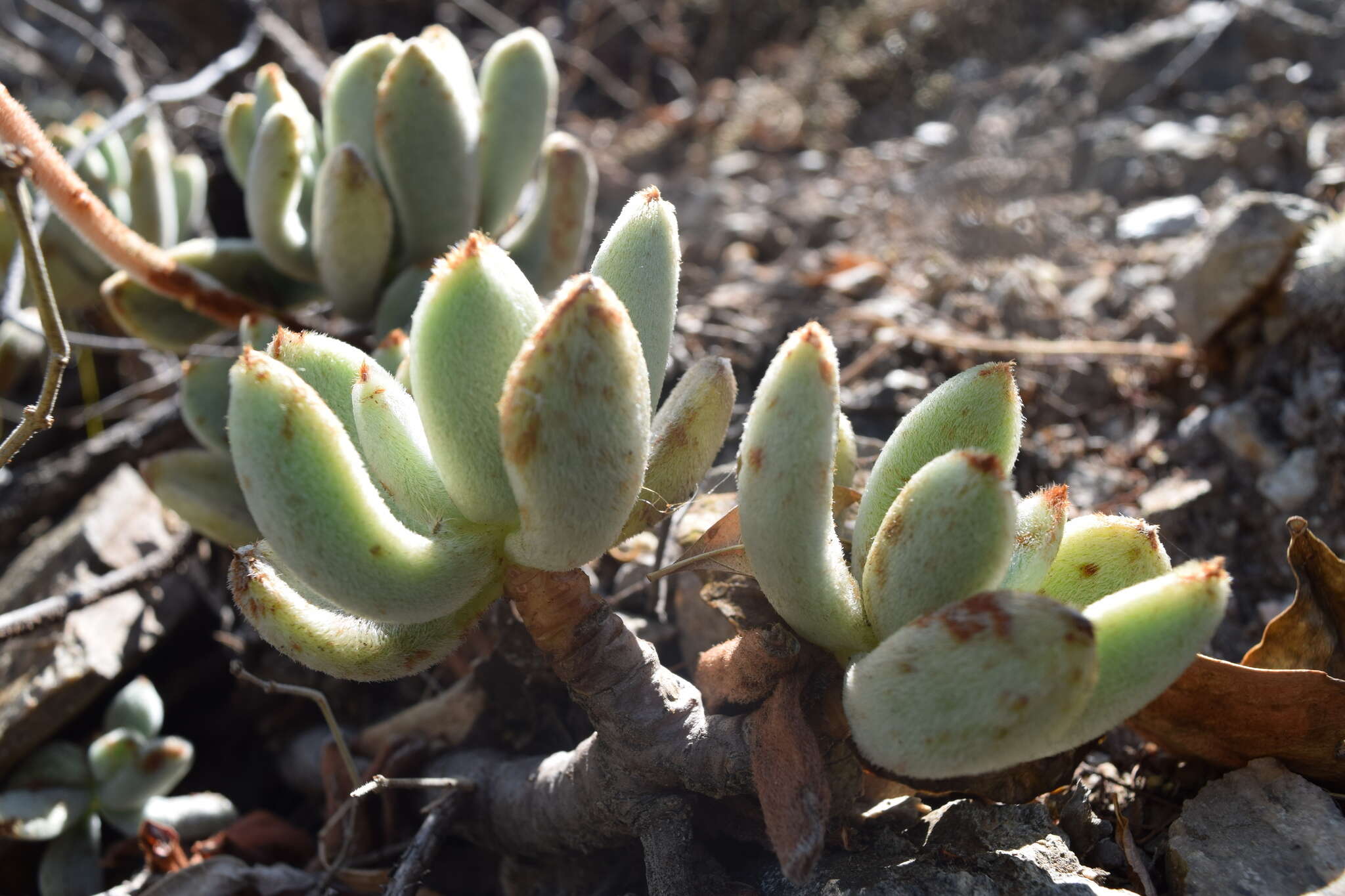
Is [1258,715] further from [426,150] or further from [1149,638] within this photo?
[426,150]

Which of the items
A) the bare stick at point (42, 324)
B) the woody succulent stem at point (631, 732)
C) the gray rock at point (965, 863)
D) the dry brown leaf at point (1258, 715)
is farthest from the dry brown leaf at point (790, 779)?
the bare stick at point (42, 324)

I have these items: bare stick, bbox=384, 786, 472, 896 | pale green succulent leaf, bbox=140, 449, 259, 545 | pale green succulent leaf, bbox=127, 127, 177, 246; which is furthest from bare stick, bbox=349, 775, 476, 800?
pale green succulent leaf, bbox=127, 127, 177, 246

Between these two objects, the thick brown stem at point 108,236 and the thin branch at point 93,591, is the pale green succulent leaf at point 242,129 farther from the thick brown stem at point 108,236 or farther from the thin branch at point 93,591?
the thin branch at point 93,591

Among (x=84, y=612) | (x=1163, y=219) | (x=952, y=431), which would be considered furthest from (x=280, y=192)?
(x=1163, y=219)

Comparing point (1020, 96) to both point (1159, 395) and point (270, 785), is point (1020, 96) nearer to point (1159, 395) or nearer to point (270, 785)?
point (1159, 395)

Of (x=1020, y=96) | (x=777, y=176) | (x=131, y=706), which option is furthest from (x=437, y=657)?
(x=1020, y=96)

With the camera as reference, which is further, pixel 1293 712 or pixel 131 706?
pixel 131 706

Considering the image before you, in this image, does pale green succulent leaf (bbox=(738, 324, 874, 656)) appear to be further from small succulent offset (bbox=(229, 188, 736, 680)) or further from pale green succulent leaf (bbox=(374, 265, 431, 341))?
pale green succulent leaf (bbox=(374, 265, 431, 341))
